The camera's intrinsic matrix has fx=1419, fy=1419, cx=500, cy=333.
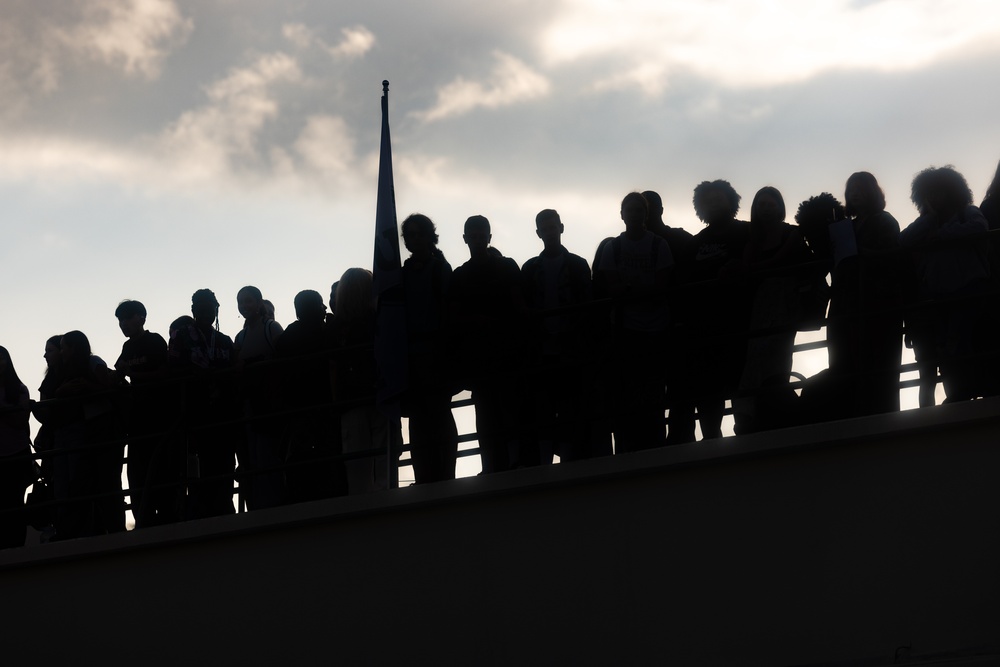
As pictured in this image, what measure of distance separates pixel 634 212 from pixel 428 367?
1.74 m

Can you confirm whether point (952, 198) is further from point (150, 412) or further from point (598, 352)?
point (150, 412)

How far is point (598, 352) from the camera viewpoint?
9.26 metres

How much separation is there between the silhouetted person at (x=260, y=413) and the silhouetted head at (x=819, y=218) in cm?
374

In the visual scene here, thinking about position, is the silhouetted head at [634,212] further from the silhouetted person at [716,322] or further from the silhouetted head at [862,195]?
the silhouetted head at [862,195]

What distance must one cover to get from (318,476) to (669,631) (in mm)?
3008

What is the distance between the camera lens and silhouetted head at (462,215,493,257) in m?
9.80

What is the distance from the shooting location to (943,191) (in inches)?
344

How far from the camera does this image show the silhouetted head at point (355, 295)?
10047 mm

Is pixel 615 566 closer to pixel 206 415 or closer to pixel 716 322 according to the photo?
pixel 716 322

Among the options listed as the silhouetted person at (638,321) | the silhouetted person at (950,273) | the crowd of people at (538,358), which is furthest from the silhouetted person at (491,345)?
the silhouetted person at (950,273)

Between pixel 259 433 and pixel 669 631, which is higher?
pixel 259 433

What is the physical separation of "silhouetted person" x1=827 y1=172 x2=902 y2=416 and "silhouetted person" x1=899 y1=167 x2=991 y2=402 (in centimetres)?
19

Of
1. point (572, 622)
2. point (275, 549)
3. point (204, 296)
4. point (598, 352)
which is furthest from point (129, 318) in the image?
point (572, 622)

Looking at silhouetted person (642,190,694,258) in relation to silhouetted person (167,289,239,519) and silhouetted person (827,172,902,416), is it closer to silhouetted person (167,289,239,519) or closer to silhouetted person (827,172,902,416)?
silhouetted person (827,172,902,416)
